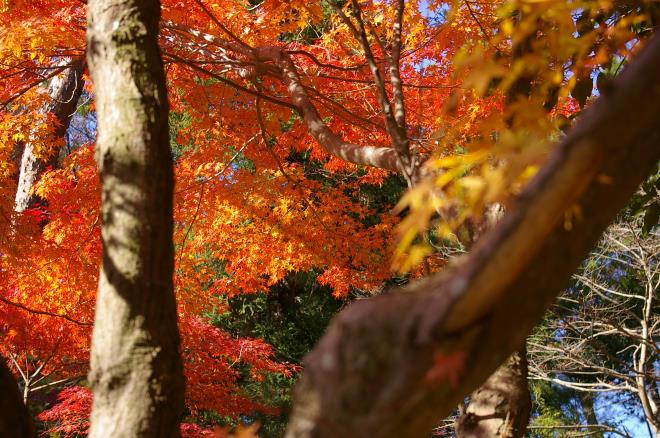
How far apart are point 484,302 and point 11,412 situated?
1.53 m

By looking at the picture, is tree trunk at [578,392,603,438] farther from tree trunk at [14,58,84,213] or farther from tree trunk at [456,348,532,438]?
tree trunk at [456,348,532,438]

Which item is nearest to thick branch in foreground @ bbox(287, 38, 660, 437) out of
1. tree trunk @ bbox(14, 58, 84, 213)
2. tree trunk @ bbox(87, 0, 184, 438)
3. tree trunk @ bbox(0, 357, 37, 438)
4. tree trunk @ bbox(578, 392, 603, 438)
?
tree trunk @ bbox(87, 0, 184, 438)

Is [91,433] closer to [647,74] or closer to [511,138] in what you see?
[511,138]

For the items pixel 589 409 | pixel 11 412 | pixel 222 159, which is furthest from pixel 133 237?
pixel 589 409

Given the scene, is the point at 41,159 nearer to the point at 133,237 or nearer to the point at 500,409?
the point at 133,237

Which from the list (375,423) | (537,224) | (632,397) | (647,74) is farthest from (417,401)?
(632,397)

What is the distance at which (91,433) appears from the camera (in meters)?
1.76

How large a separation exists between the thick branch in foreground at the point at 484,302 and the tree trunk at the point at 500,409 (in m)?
1.20

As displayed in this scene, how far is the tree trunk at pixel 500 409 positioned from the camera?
1.94 m

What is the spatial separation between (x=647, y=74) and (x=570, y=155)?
131 mm

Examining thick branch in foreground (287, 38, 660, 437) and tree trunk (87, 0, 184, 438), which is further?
tree trunk (87, 0, 184, 438)

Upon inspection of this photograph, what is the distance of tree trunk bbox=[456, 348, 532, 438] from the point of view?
1942 millimetres

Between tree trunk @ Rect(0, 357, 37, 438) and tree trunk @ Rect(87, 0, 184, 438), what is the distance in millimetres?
190

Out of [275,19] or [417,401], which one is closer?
[417,401]
